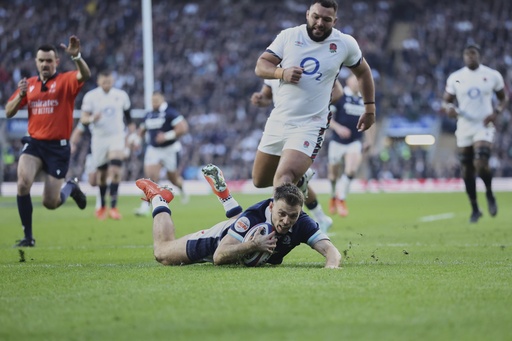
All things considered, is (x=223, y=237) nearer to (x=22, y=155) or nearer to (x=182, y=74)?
(x=22, y=155)

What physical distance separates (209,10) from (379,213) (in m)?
28.9

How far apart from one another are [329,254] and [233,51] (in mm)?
34967

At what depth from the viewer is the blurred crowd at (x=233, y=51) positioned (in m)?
36.4

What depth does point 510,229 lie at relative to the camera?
12773mm

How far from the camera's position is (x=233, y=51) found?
136 ft

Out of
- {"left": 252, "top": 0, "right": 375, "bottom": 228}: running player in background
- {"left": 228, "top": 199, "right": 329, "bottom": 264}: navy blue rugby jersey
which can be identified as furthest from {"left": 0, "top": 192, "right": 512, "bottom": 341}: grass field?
{"left": 252, "top": 0, "right": 375, "bottom": 228}: running player in background

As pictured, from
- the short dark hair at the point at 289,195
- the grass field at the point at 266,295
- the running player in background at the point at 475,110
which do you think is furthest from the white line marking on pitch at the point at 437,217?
the short dark hair at the point at 289,195

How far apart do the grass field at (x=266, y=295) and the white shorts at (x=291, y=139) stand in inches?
41.9

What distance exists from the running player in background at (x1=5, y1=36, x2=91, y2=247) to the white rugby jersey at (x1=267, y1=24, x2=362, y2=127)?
9.37 feet

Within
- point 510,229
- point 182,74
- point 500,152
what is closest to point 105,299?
point 510,229

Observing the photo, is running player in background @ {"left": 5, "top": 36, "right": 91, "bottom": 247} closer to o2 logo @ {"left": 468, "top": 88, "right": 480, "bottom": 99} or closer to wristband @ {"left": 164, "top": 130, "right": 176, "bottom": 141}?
o2 logo @ {"left": 468, "top": 88, "right": 480, "bottom": 99}

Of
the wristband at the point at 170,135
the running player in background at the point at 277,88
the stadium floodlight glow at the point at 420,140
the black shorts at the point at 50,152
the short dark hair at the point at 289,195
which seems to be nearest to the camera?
the short dark hair at the point at 289,195

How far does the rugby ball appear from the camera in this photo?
6.95 m

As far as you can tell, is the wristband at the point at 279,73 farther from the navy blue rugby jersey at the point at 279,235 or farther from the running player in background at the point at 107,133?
the running player in background at the point at 107,133
